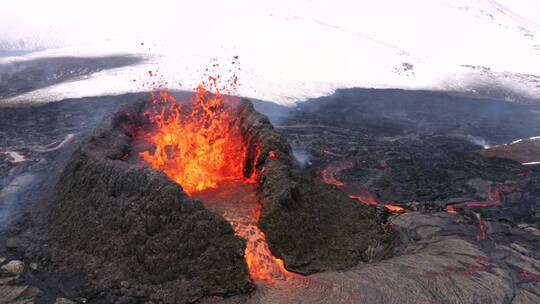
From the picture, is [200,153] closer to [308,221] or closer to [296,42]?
[308,221]

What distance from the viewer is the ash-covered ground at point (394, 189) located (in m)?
6.90

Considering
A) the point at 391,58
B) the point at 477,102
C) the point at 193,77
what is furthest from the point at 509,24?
the point at 193,77

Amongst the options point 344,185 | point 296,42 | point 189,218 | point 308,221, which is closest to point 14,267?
point 189,218

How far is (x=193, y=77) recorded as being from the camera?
2844 centimetres

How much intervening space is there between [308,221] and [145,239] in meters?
3.21

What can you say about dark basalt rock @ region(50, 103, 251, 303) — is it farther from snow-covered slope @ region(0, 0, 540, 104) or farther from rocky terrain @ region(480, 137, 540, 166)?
snow-covered slope @ region(0, 0, 540, 104)

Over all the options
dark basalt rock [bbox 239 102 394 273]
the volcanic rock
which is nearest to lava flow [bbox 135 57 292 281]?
dark basalt rock [bbox 239 102 394 273]

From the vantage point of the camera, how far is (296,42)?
39312 mm

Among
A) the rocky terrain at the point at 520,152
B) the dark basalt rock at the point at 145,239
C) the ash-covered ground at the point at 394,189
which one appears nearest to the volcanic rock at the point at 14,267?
the ash-covered ground at the point at 394,189

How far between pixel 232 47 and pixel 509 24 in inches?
1602

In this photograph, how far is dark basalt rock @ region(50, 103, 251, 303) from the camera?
6707 mm

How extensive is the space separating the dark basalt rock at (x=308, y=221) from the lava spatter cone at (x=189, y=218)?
0.02 meters

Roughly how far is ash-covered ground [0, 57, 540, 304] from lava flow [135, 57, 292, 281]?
3.22 feet

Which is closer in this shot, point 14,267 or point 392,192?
point 14,267
